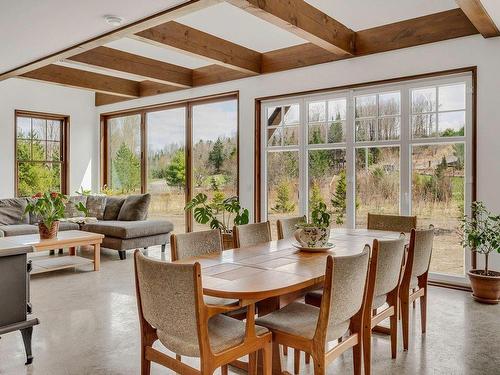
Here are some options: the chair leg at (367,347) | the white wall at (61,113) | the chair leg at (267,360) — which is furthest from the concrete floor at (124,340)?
the white wall at (61,113)

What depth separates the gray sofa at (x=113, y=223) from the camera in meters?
5.90

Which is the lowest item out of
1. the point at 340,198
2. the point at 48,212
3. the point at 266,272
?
the point at 266,272

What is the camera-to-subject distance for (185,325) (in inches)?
69.9

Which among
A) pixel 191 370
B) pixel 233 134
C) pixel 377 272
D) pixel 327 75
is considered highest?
pixel 327 75

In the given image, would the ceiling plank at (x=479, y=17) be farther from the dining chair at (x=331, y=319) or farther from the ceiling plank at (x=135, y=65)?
the ceiling plank at (x=135, y=65)

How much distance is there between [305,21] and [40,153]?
583 cm

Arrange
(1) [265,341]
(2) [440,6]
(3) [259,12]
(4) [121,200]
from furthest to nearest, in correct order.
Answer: (4) [121,200]
(2) [440,6]
(3) [259,12]
(1) [265,341]

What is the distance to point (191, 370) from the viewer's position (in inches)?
71.9

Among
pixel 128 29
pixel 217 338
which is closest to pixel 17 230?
pixel 128 29

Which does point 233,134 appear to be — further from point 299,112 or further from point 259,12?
point 259,12

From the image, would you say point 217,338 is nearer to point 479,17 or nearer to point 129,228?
point 479,17

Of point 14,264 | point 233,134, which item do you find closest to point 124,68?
point 233,134

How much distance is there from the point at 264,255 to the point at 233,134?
402cm

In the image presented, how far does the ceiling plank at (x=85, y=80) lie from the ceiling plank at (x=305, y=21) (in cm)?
402
